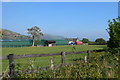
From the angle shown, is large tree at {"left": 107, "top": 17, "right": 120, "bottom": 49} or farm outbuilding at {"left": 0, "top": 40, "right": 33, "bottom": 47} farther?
farm outbuilding at {"left": 0, "top": 40, "right": 33, "bottom": 47}

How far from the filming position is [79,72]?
507cm

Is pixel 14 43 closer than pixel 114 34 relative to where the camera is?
No

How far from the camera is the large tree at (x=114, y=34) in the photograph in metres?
11.3

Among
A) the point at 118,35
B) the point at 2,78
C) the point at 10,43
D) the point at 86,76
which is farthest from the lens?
the point at 10,43

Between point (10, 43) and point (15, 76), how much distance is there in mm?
60058

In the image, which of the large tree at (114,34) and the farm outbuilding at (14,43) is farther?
the farm outbuilding at (14,43)

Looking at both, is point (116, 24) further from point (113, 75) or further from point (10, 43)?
point (10, 43)

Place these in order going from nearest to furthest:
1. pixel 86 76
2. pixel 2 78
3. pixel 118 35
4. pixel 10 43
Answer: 1. pixel 2 78
2. pixel 86 76
3. pixel 118 35
4. pixel 10 43

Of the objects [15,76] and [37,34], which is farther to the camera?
[37,34]

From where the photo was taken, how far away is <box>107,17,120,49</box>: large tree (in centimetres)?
1126

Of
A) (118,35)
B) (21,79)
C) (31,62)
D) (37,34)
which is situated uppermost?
(37,34)

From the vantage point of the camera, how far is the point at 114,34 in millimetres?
11375

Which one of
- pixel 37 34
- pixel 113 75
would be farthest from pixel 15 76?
pixel 37 34

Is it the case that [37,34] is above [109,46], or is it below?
above
